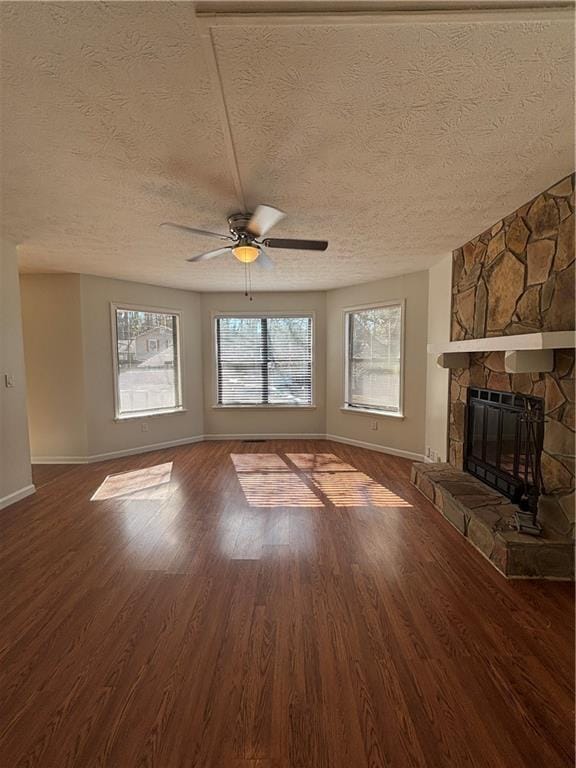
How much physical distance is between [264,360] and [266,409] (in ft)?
2.93

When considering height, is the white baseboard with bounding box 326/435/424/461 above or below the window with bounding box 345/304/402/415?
below

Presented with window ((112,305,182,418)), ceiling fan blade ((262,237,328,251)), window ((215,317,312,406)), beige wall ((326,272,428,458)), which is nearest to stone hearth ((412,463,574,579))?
beige wall ((326,272,428,458))

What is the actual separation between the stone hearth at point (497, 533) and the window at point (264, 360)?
3.13 m

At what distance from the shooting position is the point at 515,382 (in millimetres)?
2760

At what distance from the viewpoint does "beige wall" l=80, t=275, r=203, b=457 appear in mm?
4730

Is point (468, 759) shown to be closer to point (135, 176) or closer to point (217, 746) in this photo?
point (217, 746)

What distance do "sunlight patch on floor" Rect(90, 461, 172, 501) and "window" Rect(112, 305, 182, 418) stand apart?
118 centimetres

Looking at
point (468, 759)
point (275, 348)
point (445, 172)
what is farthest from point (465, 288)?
point (468, 759)

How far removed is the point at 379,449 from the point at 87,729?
4.48 meters

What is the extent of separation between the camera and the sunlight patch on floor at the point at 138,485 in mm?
3625

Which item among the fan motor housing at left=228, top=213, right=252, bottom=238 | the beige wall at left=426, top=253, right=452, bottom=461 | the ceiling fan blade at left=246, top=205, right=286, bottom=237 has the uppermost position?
the fan motor housing at left=228, top=213, right=252, bottom=238

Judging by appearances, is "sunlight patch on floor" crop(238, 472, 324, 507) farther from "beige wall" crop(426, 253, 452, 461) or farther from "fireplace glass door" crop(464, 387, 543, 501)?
"beige wall" crop(426, 253, 452, 461)

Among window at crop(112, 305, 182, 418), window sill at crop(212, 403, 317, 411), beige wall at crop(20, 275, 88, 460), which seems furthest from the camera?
window sill at crop(212, 403, 317, 411)

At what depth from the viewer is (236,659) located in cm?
163
